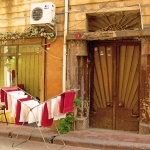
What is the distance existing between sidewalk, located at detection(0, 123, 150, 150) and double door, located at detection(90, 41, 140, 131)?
40cm

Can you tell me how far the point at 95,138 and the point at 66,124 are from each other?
1.05 m

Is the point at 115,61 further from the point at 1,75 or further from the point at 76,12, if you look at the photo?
the point at 1,75

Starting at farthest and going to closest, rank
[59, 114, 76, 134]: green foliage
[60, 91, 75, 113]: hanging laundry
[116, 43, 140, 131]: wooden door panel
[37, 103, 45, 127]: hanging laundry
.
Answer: [116, 43, 140, 131]: wooden door panel, [59, 114, 76, 134]: green foliage, [37, 103, 45, 127]: hanging laundry, [60, 91, 75, 113]: hanging laundry

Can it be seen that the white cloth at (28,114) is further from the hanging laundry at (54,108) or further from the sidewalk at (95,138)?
the sidewalk at (95,138)

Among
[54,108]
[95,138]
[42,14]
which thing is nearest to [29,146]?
[54,108]

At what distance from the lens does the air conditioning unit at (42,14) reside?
786 centimetres

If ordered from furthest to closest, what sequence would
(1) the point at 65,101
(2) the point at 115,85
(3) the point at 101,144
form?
(2) the point at 115,85 < (3) the point at 101,144 < (1) the point at 65,101

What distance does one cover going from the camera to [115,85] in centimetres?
794

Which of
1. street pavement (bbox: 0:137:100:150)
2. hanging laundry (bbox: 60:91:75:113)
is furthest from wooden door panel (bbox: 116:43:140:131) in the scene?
hanging laundry (bbox: 60:91:75:113)

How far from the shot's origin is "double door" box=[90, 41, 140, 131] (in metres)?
7.75

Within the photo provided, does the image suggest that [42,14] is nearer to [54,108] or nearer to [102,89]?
[102,89]

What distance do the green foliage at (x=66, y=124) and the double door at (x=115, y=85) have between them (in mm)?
863

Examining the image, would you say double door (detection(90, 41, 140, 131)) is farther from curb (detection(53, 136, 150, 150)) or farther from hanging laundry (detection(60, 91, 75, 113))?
hanging laundry (detection(60, 91, 75, 113))

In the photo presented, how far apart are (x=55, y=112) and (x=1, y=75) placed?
395 centimetres
